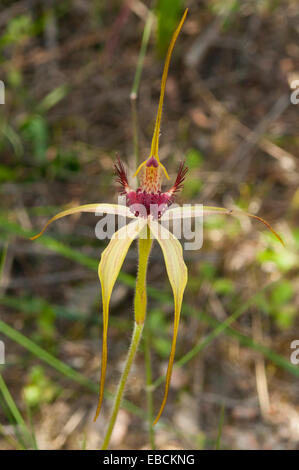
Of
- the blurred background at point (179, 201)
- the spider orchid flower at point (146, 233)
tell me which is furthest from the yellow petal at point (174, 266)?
the blurred background at point (179, 201)

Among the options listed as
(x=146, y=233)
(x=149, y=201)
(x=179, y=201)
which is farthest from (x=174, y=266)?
(x=179, y=201)

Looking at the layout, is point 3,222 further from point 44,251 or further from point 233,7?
point 233,7

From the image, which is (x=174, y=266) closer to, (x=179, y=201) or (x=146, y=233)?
(x=146, y=233)

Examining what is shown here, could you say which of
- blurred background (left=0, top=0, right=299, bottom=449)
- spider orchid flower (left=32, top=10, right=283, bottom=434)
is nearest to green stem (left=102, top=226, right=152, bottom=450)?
spider orchid flower (left=32, top=10, right=283, bottom=434)

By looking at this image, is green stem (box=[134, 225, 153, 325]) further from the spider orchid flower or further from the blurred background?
the blurred background

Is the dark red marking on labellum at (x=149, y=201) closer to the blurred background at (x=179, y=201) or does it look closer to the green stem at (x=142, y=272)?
the green stem at (x=142, y=272)

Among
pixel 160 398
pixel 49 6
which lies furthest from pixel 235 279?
pixel 49 6
